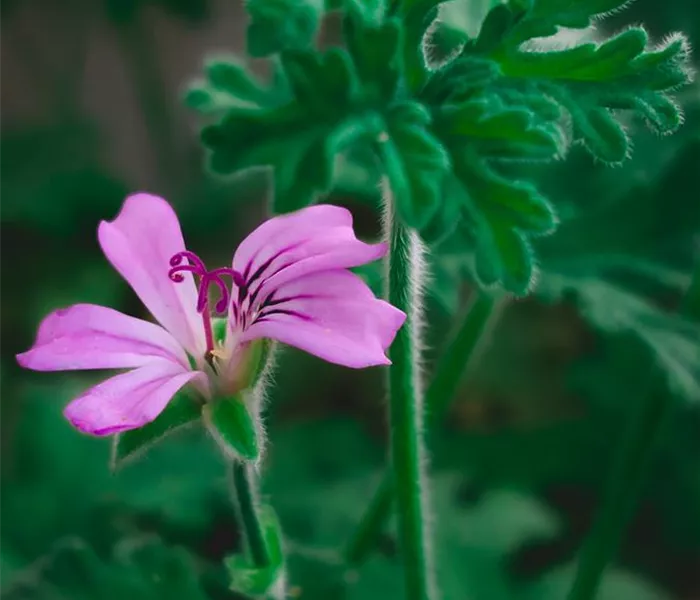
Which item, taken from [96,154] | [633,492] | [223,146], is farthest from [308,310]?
[96,154]

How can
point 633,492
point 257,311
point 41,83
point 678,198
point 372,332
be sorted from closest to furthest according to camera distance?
point 372,332 → point 257,311 → point 633,492 → point 678,198 → point 41,83

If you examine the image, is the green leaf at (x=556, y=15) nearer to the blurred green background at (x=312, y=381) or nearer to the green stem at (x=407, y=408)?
the green stem at (x=407, y=408)

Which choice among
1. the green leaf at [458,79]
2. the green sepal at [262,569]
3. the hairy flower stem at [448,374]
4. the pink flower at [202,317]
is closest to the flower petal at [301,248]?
the pink flower at [202,317]

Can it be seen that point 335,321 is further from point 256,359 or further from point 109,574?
point 109,574

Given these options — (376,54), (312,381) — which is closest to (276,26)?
(376,54)

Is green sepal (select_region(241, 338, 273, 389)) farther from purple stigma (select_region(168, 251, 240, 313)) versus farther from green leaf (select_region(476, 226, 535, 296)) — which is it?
green leaf (select_region(476, 226, 535, 296))

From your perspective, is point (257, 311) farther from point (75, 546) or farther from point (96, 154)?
point (96, 154)

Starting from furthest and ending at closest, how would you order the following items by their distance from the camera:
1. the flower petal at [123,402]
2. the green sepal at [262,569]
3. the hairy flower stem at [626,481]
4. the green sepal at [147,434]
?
the hairy flower stem at [626,481]
the green sepal at [262,569]
the green sepal at [147,434]
the flower petal at [123,402]
